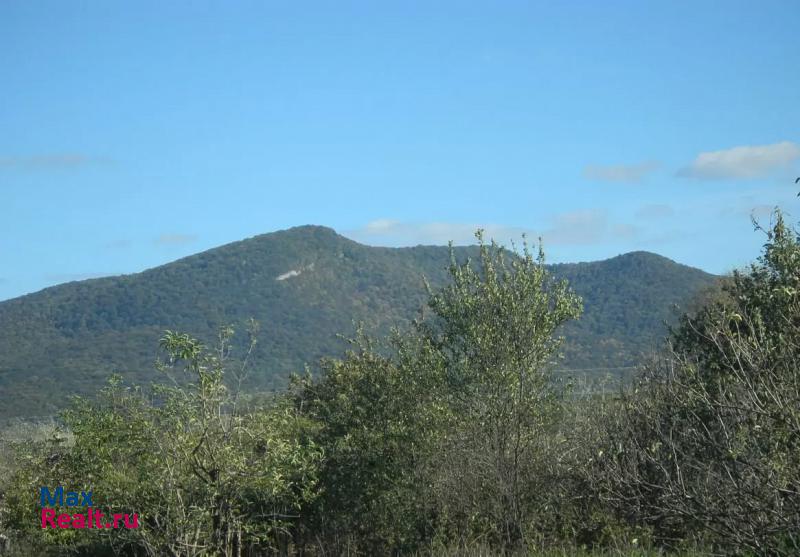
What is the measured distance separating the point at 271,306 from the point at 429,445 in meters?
110

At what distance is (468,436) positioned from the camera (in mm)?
17828

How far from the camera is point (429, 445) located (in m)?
19.2

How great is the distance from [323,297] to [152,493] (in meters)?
117

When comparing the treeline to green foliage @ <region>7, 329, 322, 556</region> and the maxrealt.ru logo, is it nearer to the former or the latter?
green foliage @ <region>7, 329, 322, 556</region>

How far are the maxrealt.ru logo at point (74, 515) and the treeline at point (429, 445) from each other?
0.22 metres

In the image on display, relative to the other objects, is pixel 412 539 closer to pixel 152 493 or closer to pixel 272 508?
pixel 272 508

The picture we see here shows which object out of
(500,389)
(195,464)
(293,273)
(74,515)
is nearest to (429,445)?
(500,389)

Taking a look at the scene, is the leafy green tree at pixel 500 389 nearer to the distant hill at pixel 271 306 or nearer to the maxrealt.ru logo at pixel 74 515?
the maxrealt.ru logo at pixel 74 515

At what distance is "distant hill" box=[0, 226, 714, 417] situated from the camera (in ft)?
330

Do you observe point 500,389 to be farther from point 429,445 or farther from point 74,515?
point 74,515

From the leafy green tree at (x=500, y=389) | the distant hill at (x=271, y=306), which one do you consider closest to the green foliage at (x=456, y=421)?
the leafy green tree at (x=500, y=389)

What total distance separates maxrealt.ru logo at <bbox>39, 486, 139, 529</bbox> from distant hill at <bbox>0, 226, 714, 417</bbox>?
6606 cm

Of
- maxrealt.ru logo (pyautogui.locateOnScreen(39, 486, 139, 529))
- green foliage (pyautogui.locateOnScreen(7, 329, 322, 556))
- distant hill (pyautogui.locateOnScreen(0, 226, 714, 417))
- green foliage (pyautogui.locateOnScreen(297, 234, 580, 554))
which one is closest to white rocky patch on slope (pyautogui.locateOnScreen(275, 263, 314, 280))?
distant hill (pyautogui.locateOnScreen(0, 226, 714, 417))

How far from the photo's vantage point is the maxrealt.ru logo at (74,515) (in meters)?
16.1
